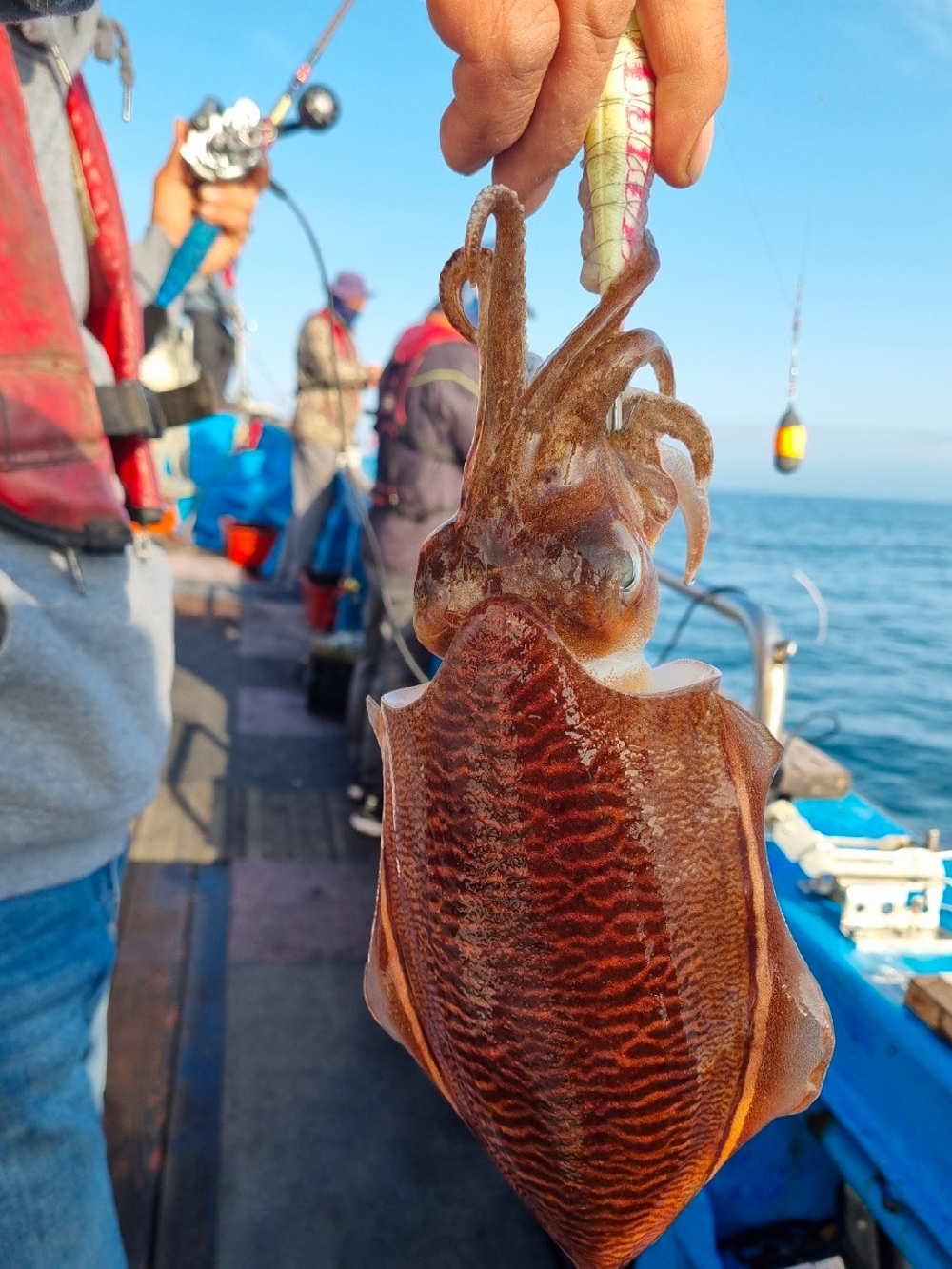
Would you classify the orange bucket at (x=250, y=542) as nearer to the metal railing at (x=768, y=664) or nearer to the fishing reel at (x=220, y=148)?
the fishing reel at (x=220, y=148)

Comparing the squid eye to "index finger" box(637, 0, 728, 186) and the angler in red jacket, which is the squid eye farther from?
the angler in red jacket

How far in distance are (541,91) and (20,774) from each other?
1455 millimetres

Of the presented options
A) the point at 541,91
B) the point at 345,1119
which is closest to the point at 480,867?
the point at 541,91

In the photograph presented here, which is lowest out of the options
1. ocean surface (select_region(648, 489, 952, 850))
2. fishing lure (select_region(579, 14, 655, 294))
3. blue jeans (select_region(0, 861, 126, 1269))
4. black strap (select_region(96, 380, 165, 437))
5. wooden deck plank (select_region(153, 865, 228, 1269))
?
ocean surface (select_region(648, 489, 952, 850))

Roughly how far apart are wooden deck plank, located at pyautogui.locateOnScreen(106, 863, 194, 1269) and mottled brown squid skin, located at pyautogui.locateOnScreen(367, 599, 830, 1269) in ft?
6.54

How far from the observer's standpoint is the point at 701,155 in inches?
46.4

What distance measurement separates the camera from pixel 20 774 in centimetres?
160

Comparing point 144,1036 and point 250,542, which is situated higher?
point 250,542

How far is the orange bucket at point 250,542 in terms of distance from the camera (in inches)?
428

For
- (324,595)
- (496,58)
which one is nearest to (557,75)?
(496,58)

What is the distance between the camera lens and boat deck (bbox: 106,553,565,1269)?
8.30 ft

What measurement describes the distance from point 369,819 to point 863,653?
1457 centimetres

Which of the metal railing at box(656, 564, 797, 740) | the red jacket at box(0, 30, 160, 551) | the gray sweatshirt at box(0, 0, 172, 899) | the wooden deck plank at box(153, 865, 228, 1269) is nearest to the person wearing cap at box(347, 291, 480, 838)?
the wooden deck plank at box(153, 865, 228, 1269)

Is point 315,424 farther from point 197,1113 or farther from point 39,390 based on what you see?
point 39,390
